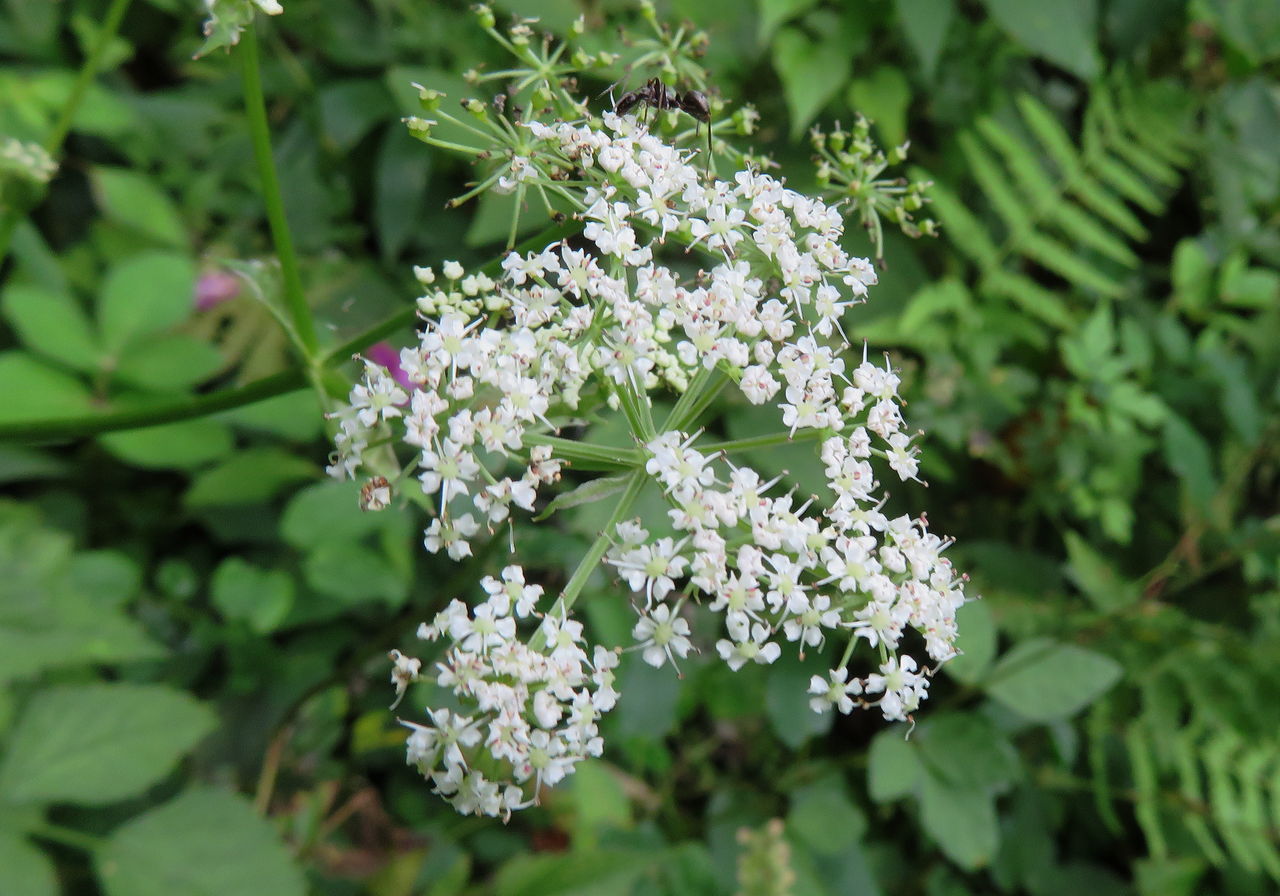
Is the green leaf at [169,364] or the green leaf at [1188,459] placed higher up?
the green leaf at [169,364]

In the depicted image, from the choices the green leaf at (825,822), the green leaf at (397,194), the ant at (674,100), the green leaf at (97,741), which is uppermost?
the green leaf at (397,194)

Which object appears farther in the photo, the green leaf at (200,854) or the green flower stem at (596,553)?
the green leaf at (200,854)

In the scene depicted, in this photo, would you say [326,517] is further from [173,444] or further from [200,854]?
[200,854]

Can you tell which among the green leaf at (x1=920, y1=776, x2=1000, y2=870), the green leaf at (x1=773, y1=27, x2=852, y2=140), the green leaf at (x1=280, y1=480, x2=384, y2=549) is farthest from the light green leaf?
the green leaf at (x1=280, y1=480, x2=384, y2=549)

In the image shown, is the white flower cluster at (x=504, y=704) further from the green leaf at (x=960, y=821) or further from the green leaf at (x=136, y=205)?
the green leaf at (x=136, y=205)

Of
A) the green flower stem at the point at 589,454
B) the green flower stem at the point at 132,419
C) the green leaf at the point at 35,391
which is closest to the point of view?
the green flower stem at the point at 589,454

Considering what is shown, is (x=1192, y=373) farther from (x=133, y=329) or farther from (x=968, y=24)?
(x=133, y=329)

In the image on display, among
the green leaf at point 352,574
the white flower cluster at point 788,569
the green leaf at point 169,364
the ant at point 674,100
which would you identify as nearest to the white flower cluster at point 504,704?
the white flower cluster at point 788,569
